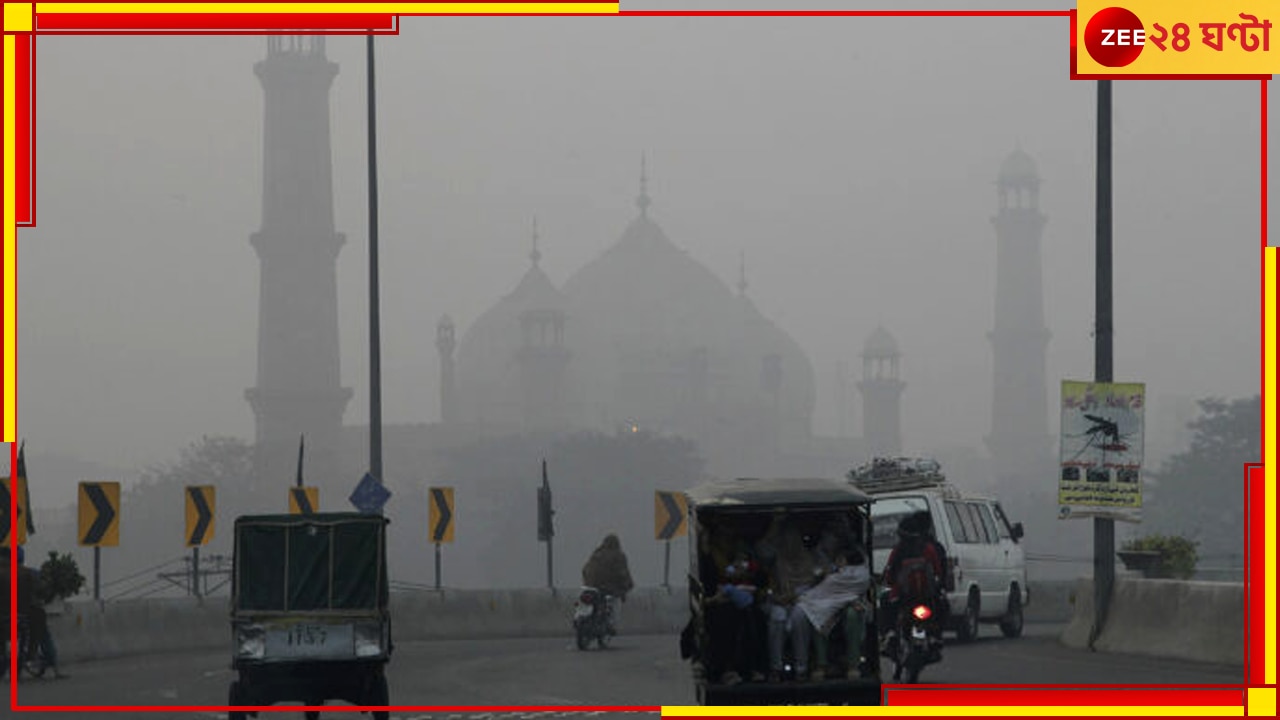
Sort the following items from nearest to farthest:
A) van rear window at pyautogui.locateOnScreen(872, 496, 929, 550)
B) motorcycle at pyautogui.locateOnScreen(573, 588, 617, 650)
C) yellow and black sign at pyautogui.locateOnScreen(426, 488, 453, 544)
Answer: van rear window at pyautogui.locateOnScreen(872, 496, 929, 550)
motorcycle at pyautogui.locateOnScreen(573, 588, 617, 650)
yellow and black sign at pyautogui.locateOnScreen(426, 488, 453, 544)

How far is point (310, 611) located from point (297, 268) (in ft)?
510

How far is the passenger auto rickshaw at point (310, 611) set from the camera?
1738 centimetres

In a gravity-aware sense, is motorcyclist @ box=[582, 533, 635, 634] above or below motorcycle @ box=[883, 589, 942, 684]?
below

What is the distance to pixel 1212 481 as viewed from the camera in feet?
404

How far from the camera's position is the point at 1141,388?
73.1 ft

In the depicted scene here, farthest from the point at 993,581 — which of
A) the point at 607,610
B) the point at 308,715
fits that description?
the point at 308,715

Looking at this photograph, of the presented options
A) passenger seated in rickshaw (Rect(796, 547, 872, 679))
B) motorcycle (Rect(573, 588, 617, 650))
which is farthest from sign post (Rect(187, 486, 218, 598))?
passenger seated in rickshaw (Rect(796, 547, 872, 679))

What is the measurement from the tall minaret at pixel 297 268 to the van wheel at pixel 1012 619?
138 m

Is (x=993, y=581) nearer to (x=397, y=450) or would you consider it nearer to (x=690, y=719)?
(x=690, y=719)

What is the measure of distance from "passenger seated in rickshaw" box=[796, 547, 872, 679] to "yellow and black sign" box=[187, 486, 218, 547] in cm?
1726

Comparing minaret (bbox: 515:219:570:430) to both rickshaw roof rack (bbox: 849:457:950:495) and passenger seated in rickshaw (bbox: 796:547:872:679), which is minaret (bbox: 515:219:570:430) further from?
passenger seated in rickshaw (bbox: 796:547:872:679)

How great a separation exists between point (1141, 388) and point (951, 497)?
748cm

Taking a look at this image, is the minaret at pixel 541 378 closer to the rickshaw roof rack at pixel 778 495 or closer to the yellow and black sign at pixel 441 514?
the yellow and black sign at pixel 441 514

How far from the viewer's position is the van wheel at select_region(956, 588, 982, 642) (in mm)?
29781
